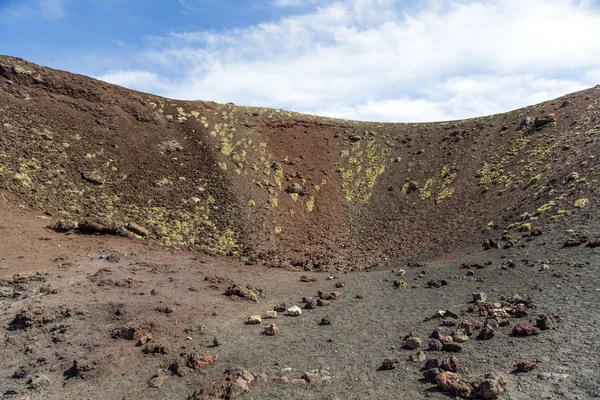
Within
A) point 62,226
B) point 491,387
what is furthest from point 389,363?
point 62,226

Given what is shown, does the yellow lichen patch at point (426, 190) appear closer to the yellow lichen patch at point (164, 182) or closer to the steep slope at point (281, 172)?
the steep slope at point (281, 172)

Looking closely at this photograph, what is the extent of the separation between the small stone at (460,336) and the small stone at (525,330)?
3.50ft

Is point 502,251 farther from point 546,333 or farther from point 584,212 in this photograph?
point 546,333

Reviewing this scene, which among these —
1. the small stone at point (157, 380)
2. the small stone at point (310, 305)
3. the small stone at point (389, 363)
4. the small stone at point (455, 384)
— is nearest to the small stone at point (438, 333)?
the small stone at point (389, 363)

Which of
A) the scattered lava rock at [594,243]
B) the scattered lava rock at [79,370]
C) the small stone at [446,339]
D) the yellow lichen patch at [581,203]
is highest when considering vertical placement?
the yellow lichen patch at [581,203]

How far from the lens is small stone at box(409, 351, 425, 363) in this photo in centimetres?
869

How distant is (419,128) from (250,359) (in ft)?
109

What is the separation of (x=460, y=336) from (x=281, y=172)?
72.7ft

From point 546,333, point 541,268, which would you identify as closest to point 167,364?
point 546,333

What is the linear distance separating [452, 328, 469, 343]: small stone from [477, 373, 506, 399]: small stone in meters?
2.20

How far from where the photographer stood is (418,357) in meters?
8.76

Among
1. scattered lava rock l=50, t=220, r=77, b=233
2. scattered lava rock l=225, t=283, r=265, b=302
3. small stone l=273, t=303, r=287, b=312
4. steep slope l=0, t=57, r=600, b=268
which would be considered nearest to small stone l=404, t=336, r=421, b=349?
small stone l=273, t=303, r=287, b=312

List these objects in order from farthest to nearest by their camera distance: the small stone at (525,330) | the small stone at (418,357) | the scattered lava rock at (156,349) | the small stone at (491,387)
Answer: the scattered lava rock at (156,349)
the small stone at (525,330)
the small stone at (418,357)
the small stone at (491,387)

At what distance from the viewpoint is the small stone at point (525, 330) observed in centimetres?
933
